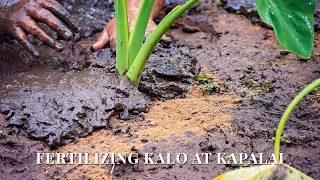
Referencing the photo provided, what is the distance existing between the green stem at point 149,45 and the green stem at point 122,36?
0.19ft

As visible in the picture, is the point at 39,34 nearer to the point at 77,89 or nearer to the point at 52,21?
the point at 52,21

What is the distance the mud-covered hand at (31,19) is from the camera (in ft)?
7.54

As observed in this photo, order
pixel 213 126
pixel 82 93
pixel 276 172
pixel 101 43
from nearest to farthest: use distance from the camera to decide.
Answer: pixel 276 172
pixel 213 126
pixel 82 93
pixel 101 43

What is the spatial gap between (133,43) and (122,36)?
0.06 meters

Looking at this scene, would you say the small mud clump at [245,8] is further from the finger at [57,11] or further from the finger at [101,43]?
the finger at [57,11]

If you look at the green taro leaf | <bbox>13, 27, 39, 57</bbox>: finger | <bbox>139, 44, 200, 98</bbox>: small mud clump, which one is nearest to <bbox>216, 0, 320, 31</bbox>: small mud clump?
<bbox>139, 44, 200, 98</bbox>: small mud clump

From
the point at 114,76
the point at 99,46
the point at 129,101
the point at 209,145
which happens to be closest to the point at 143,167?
the point at 209,145

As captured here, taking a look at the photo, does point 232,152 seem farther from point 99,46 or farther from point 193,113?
point 99,46

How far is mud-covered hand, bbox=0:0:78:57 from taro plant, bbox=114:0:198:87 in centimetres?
30

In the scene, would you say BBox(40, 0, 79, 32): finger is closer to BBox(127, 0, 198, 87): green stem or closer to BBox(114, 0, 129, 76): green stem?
BBox(114, 0, 129, 76): green stem

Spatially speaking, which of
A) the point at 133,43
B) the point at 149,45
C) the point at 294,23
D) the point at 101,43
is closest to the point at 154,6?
the point at 101,43

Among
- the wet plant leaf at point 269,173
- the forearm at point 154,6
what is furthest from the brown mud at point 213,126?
the forearm at point 154,6

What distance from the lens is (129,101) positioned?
2088mm

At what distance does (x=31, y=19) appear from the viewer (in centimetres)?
236
